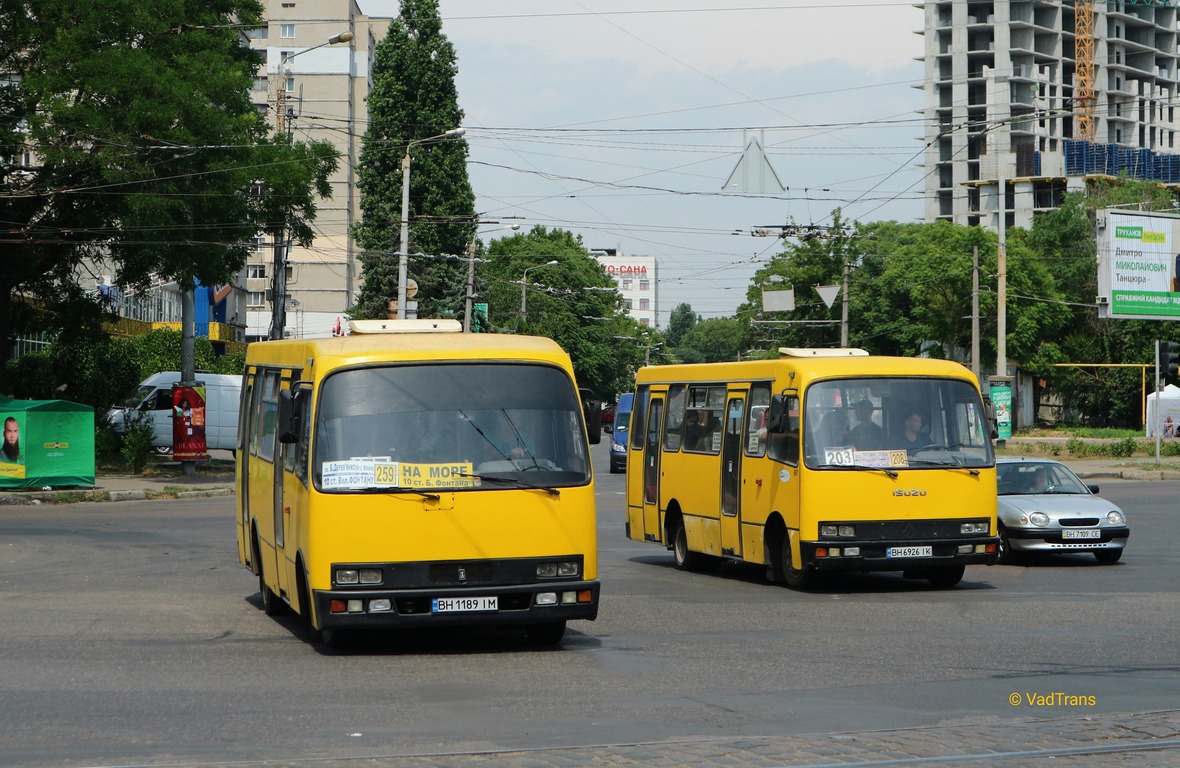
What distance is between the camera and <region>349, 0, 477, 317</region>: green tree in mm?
72000

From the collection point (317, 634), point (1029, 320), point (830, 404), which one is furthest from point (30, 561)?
point (1029, 320)

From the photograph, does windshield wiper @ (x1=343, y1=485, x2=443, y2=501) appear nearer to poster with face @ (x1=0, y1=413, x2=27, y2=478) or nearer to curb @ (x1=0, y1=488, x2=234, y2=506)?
curb @ (x1=0, y1=488, x2=234, y2=506)

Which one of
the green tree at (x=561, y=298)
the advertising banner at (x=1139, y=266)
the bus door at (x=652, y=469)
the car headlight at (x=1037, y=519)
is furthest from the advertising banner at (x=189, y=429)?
the green tree at (x=561, y=298)

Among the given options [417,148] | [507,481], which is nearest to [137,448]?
[507,481]

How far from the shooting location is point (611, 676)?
1011cm

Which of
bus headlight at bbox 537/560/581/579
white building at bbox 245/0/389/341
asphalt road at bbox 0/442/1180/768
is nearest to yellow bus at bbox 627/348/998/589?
asphalt road at bbox 0/442/1180/768

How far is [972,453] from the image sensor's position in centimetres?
1612

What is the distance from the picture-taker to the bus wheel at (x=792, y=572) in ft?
52.0

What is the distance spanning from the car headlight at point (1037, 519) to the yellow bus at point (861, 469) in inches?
89.7

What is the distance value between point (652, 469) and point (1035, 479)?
16.9ft

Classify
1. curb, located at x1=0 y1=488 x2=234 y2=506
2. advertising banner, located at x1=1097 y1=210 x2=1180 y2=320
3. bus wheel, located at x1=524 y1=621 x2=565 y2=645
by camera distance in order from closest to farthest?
bus wheel, located at x1=524 y1=621 x2=565 y2=645, curb, located at x1=0 y1=488 x2=234 y2=506, advertising banner, located at x1=1097 y1=210 x2=1180 y2=320

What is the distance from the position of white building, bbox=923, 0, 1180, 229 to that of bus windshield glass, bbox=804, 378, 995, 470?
397 ft

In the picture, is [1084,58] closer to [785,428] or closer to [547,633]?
[785,428]

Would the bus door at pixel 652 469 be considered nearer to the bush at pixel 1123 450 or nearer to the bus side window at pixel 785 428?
the bus side window at pixel 785 428
